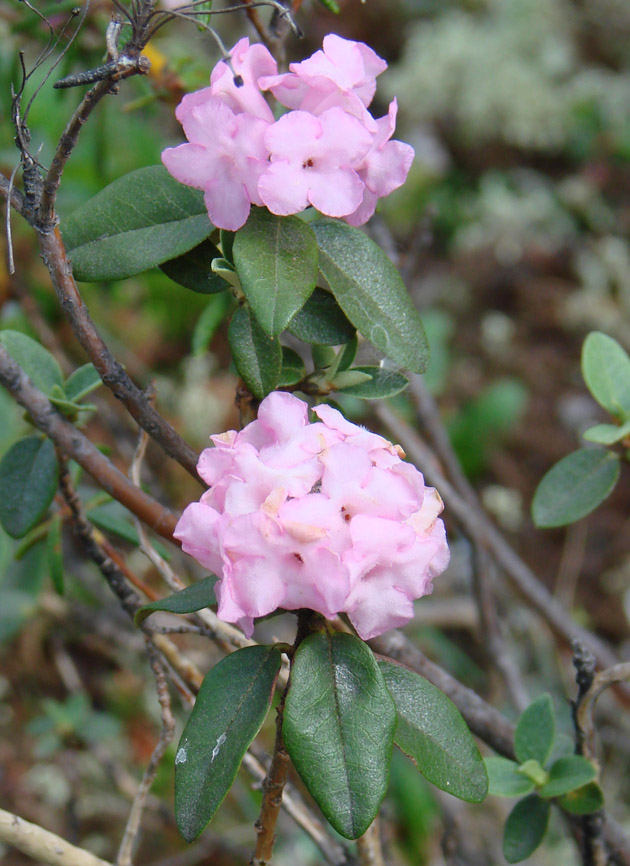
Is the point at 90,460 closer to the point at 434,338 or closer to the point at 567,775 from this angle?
the point at 567,775

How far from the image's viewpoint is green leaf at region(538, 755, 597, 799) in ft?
2.19

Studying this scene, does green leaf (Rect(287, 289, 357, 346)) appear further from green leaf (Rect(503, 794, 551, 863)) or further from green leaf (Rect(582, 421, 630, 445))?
green leaf (Rect(503, 794, 551, 863))

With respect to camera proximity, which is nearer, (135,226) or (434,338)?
(135,226)

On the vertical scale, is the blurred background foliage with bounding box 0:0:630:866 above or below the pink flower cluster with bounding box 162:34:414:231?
below

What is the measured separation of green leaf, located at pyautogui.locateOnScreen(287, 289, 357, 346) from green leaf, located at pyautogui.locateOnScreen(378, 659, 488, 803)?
25 centimetres

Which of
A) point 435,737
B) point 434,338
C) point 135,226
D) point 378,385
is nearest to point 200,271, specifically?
point 135,226

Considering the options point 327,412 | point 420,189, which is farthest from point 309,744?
point 420,189

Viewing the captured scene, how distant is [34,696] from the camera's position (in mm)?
1939

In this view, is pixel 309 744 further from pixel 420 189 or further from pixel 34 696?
pixel 420 189

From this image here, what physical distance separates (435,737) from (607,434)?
359 mm

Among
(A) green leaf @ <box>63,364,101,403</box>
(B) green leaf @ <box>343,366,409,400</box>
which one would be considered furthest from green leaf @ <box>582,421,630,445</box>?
(A) green leaf @ <box>63,364,101,403</box>

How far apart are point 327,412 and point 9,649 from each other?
1698 mm

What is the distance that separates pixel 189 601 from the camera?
21.8 inches

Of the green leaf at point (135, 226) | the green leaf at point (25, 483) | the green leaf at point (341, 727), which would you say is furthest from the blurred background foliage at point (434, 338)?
the green leaf at point (341, 727)
